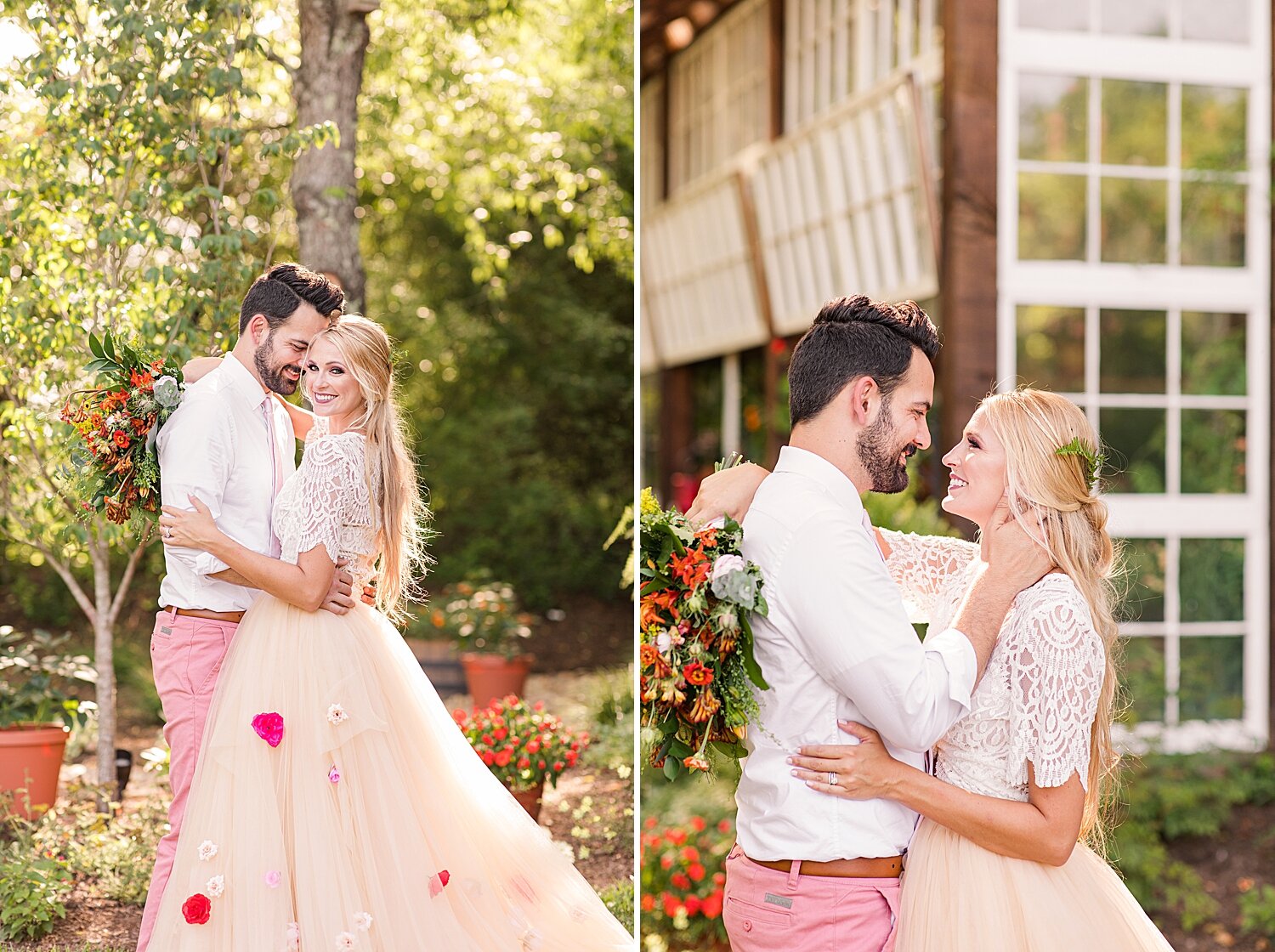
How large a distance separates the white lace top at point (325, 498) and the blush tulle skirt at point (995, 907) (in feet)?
5.10

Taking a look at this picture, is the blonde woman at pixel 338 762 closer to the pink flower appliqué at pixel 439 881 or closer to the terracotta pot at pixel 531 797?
the pink flower appliqué at pixel 439 881

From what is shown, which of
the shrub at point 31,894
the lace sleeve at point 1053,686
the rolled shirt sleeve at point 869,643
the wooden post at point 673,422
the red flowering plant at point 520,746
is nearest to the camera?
the rolled shirt sleeve at point 869,643

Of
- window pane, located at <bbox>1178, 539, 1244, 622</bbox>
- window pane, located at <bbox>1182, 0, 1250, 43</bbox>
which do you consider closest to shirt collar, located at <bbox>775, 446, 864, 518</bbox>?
window pane, located at <bbox>1178, 539, 1244, 622</bbox>

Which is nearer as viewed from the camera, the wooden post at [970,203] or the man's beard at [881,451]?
the man's beard at [881,451]

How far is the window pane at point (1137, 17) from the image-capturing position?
666cm

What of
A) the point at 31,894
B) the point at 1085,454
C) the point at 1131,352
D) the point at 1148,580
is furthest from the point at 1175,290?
the point at 31,894

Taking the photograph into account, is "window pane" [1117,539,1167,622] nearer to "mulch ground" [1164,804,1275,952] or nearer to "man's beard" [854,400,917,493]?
"mulch ground" [1164,804,1275,952]

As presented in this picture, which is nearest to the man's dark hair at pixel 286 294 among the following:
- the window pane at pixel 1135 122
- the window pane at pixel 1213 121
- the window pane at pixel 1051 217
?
the window pane at pixel 1051 217

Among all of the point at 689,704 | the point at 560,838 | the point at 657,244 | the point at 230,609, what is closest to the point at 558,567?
the point at 657,244

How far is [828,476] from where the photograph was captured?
2.46m

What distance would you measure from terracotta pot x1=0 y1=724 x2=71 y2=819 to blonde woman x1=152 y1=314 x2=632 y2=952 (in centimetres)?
162

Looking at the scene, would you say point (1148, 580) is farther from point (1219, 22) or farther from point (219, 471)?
point (219, 471)

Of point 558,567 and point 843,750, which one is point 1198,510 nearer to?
point 843,750

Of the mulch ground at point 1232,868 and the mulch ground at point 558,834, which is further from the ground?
the mulch ground at point 558,834
